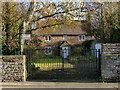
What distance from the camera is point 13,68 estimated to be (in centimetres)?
1268

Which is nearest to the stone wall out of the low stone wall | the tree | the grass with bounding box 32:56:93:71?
the tree

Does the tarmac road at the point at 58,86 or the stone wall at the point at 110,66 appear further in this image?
the stone wall at the point at 110,66

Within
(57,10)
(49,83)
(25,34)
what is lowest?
(49,83)

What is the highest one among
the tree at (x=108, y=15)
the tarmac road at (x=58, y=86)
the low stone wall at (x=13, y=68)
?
the tree at (x=108, y=15)

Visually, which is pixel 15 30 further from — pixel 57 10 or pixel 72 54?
pixel 72 54

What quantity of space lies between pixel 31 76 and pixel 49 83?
1602 millimetres

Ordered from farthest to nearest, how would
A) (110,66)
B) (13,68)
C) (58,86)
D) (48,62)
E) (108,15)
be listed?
1. (108,15)
2. (48,62)
3. (13,68)
4. (110,66)
5. (58,86)

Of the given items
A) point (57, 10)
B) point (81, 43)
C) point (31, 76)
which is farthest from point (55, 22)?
point (81, 43)

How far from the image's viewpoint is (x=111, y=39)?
1551cm

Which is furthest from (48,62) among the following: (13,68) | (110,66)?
(110,66)

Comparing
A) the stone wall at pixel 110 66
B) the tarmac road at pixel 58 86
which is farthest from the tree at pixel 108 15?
the tarmac road at pixel 58 86

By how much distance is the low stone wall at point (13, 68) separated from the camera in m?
12.6

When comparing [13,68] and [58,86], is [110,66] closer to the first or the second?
[58,86]

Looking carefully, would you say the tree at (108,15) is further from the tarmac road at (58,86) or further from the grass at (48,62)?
the tarmac road at (58,86)
